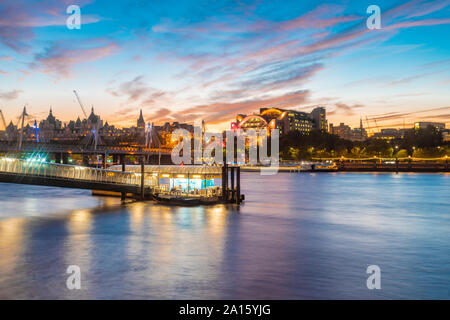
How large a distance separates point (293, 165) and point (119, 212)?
157 m

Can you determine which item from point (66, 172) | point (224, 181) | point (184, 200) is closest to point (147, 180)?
point (184, 200)

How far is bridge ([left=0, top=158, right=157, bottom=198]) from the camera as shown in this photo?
117 ft

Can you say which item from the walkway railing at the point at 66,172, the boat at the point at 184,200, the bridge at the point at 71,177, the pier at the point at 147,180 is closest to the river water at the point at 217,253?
the boat at the point at 184,200

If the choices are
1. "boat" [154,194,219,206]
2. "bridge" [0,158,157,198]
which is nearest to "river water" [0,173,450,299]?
"boat" [154,194,219,206]

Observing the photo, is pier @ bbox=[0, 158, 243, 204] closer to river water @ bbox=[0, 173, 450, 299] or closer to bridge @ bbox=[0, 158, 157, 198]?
bridge @ bbox=[0, 158, 157, 198]

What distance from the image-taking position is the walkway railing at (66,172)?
35706 millimetres

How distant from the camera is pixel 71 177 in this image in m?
40.2

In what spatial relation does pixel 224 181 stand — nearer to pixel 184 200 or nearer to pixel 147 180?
pixel 184 200

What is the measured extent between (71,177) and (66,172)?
2.33 feet

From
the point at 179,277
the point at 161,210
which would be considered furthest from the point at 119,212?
the point at 179,277

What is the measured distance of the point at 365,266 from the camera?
22.0 m

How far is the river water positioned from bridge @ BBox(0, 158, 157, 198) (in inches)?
124

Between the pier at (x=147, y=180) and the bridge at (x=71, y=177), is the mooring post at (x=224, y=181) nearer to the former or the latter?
the pier at (x=147, y=180)
